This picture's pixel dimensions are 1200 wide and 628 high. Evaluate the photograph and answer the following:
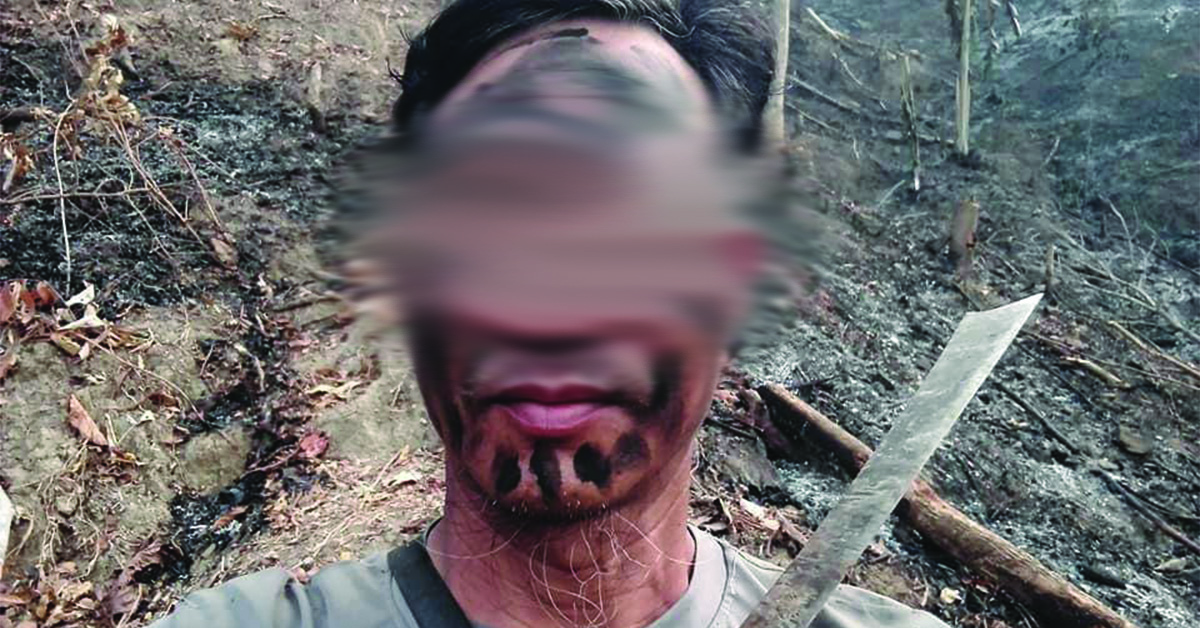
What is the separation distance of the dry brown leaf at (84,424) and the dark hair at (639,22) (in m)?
2.08

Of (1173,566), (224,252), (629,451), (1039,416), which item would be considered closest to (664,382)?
(629,451)

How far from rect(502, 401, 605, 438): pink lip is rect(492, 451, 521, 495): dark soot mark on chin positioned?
0.04m

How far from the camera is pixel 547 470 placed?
2.49 ft

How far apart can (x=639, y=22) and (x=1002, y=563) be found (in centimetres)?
244

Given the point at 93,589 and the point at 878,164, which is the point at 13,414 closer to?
the point at 93,589

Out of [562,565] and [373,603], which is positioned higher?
[562,565]

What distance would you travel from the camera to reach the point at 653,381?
28.5 inches

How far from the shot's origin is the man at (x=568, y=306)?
57 centimetres

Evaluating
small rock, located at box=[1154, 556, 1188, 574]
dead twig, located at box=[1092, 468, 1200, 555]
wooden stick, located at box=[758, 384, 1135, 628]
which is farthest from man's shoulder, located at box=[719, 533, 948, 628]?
dead twig, located at box=[1092, 468, 1200, 555]

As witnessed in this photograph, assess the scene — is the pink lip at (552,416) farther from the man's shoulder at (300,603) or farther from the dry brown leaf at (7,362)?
the dry brown leaf at (7,362)

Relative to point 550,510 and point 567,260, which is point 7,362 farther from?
point 567,260

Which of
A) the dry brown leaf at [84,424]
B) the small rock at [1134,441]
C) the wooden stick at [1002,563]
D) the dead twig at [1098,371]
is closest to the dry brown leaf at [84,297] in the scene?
the dry brown leaf at [84,424]

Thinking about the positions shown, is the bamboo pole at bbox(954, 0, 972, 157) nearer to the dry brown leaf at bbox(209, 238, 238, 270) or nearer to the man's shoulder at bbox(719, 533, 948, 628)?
the dry brown leaf at bbox(209, 238, 238, 270)

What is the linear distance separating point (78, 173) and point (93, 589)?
195cm
